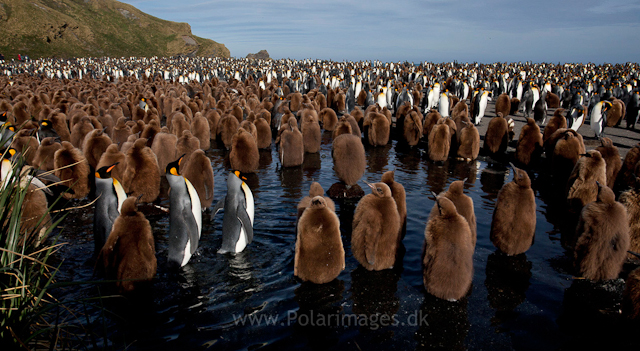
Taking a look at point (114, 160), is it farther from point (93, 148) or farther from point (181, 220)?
point (181, 220)

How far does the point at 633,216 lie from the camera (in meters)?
5.23

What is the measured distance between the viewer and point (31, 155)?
9.02 m

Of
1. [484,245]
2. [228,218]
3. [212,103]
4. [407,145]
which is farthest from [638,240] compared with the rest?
[212,103]

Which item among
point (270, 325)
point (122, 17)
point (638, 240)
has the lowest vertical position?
point (270, 325)

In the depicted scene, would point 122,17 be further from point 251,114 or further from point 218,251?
point 218,251

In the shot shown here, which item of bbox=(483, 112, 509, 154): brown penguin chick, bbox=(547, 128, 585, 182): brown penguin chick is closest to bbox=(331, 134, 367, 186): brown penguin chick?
bbox=(547, 128, 585, 182): brown penguin chick

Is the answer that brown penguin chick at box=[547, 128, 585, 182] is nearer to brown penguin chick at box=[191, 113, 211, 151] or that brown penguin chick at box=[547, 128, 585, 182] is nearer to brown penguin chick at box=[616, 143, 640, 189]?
brown penguin chick at box=[616, 143, 640, 189]

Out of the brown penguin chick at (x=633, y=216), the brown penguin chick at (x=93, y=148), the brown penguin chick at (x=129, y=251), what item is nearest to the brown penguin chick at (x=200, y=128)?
the brown penguin chick at (x=93, y=148)

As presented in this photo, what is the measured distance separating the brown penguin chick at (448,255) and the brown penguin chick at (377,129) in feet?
28.8

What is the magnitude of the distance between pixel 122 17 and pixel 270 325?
107 metres

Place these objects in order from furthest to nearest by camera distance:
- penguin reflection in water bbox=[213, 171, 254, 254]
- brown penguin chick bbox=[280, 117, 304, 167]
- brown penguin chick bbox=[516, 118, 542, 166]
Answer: brown penguin chick bbox=[280, 117, 304, 167] → brown penguin chick bbox=[516, 118, 542, 166] → penguin reflection in water bbox=[213, 171, 254, 254]

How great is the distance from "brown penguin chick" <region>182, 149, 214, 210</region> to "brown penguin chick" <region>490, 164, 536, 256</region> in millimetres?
4838

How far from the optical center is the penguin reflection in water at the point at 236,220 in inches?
225

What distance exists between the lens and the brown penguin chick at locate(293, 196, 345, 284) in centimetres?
451
